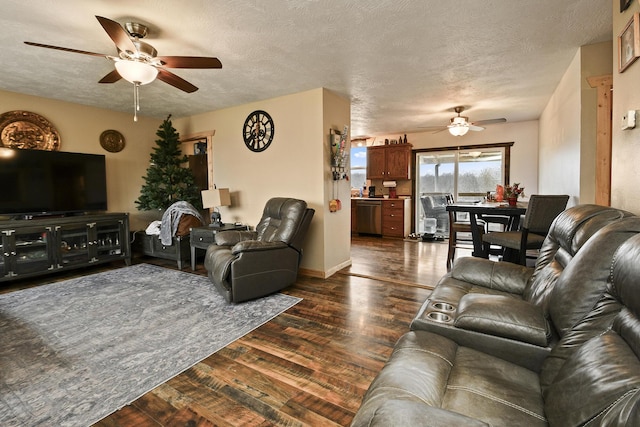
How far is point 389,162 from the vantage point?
7.04 m

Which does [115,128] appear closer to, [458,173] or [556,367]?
[556,367]

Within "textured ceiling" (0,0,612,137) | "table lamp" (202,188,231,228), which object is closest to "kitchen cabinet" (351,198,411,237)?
"textured ceiling" (0,0,612,137)

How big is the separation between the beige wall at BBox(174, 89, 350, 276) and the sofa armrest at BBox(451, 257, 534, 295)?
6.48 feet

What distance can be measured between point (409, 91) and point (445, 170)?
11.2 feet

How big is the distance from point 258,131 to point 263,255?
2069 millimetres

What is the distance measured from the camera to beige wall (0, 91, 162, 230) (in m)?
4.08

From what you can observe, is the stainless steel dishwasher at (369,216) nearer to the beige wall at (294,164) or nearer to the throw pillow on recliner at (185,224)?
the beige wall at (294,164)

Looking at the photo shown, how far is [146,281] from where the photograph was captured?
3.71 m

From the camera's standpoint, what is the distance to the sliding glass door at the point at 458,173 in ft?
20.5

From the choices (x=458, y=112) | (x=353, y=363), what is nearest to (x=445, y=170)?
(x=458, y=112)

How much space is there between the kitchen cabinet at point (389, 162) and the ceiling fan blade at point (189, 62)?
524 cm

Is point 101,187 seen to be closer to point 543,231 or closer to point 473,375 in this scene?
point 473,375

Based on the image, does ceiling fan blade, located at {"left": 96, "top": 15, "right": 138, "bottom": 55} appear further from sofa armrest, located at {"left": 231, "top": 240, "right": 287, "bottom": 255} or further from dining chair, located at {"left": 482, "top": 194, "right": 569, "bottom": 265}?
dining chair, located at {"left": 482, "top": 194, "right": 569, "bottom": 265}

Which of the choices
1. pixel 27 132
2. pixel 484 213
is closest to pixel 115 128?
pixel 27 132
